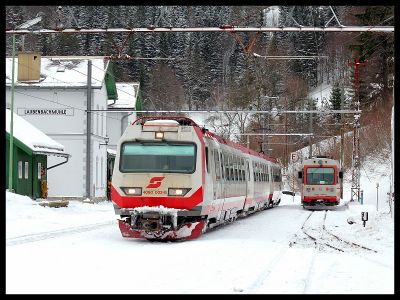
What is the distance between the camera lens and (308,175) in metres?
39.8

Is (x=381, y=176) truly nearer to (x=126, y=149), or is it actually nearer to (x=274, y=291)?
(x=126, y=149)

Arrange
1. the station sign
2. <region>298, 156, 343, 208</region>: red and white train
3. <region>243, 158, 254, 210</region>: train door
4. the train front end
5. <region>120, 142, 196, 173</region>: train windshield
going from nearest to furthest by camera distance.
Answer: the train front end, <region>120, 142, 196, 173</region>: train windshield, <region>243, 158, 254, 210</region>: train door, <region>298, 156, 343, 208</region>: red and white train, the station sign

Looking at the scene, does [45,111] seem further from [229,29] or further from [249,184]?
[229,29]

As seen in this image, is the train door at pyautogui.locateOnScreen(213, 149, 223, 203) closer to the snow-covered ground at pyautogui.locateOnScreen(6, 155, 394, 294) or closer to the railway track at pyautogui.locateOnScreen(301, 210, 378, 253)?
the snow-covered ground at pyautogui.locateOnScreen(6, 155, 394, 294)

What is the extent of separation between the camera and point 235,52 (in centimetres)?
4903

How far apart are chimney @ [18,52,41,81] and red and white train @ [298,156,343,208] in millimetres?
14280

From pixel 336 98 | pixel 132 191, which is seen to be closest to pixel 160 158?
pixel 132 191

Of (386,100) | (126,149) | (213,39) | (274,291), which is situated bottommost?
(274,291)

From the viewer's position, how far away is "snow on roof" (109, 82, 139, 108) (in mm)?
56844

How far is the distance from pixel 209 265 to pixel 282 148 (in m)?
57.6

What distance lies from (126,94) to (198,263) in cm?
4581

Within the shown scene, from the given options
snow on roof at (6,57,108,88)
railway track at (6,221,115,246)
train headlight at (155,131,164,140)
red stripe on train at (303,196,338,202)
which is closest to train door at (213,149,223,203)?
train headlight at (155,131,164,140)

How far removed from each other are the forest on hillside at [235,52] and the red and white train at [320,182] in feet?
10.6
